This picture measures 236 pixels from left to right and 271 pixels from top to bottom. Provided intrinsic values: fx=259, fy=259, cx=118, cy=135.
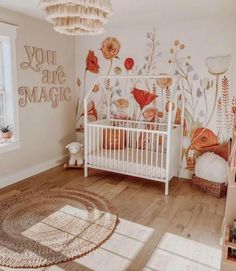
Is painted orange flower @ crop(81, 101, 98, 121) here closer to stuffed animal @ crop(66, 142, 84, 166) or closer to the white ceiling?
stuffed animal @ crop(66, 142, 84, 166)

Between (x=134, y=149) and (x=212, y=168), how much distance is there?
1.07 meters

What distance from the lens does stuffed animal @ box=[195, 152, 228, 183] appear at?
3141 mm

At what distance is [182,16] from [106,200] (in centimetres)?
238

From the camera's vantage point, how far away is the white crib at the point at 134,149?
3158 millimetres

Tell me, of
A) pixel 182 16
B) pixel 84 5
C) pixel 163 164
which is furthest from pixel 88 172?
pixel 84 5

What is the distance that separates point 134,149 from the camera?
3.66m

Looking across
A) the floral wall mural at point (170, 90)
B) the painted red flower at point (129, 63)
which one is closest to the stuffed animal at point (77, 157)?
the floral wall mural at point (170, 90)

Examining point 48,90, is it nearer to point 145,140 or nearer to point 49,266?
point 145,140

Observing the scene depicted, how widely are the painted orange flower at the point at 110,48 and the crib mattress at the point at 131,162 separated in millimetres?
1468

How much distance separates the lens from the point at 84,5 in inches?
53.9

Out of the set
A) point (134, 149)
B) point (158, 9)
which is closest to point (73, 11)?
point (158, 9)

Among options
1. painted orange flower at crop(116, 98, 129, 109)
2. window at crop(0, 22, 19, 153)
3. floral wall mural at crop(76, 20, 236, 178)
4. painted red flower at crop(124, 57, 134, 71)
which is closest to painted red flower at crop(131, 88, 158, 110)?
floral wall mural at crop(76, 20, 236, 178)

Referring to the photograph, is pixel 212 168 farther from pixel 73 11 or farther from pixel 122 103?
pixel 73 11

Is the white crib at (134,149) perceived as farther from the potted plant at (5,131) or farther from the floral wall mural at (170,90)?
the potted plant at (5,131)
